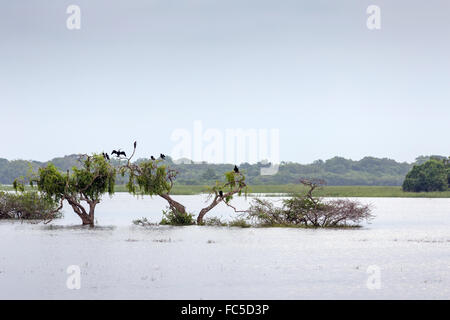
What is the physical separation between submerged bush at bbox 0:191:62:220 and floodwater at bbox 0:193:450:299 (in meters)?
6.36

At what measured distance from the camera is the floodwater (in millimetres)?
20875

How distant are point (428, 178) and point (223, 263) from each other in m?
97.8

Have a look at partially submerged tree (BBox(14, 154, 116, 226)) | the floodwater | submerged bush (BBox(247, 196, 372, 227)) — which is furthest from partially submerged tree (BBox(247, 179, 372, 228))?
partially submerged tree (BBox(14, 154, 116, 226))

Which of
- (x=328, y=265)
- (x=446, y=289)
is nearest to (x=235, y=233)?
(x=328, y=265)

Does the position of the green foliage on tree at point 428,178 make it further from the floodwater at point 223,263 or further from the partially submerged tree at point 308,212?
the partially submerged tree at point 308,212

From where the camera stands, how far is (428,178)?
11806cm

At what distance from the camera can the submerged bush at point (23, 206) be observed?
47.8m

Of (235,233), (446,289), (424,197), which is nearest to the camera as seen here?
(446,289)

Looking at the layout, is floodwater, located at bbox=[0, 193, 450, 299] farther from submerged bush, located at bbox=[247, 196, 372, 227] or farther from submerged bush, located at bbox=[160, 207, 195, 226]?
submerged bush, located at bbox=[160, 207, 195, 226]

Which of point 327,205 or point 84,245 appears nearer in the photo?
point 84,245

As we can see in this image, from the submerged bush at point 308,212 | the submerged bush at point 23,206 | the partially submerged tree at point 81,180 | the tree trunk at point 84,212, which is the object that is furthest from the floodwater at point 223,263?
the submerged bush at point 23,206
